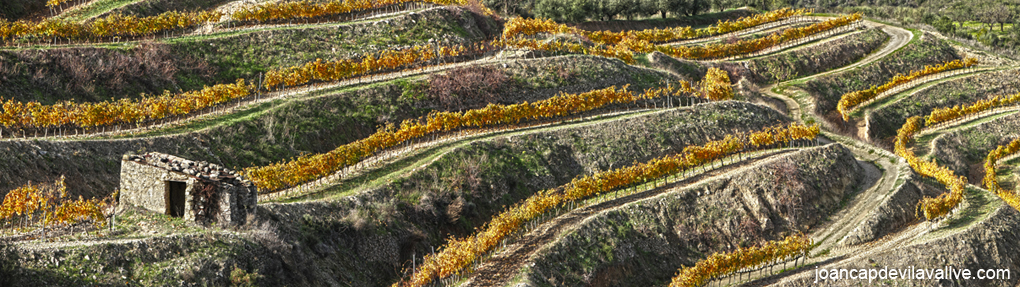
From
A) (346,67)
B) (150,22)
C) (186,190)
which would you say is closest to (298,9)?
(150,22)

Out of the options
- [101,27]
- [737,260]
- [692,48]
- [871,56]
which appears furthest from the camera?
[871,56]

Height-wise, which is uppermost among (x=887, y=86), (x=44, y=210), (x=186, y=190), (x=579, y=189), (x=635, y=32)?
(x=44, y=210)

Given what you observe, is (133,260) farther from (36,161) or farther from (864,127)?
(864,127)

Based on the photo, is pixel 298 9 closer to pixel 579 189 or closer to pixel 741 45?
pixel 579 189

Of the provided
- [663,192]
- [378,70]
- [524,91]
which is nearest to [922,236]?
[663,192]

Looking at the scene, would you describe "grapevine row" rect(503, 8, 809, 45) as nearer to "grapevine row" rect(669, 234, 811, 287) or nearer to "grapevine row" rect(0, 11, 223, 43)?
"grapevine row" rect(0, 11, 223, 43)

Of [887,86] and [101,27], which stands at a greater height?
[101,27]

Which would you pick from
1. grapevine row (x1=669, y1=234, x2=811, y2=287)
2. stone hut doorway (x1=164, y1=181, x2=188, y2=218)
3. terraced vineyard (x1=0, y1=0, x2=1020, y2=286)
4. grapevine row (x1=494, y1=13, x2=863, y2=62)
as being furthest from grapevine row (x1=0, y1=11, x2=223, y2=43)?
grapevine row (x1=669, y1=234, x2=811, y2=287)
